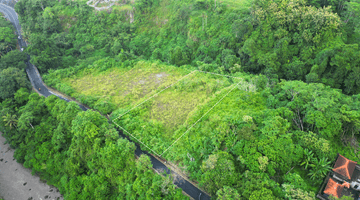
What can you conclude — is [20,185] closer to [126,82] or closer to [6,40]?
[126,82]

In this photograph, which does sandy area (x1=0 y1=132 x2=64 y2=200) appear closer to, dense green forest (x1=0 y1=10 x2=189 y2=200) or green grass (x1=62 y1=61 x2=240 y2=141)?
dense green forest (x1=0 y1=10 x2=189 y2=200)

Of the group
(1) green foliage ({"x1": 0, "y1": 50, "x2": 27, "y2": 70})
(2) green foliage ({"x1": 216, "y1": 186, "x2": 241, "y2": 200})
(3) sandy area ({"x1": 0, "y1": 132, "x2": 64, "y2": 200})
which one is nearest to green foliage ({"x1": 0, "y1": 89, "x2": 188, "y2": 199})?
(3) sandy area ({"x1": 0, "y1": 132, "x2": 64, "y2": 200})

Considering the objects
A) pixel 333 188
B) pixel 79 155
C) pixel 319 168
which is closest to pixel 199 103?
pixel 319 168

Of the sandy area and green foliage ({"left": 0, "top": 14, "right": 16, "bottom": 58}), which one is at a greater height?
green foliage ({"left": 0, "top": 14, "right": 16, "bottom": 58})

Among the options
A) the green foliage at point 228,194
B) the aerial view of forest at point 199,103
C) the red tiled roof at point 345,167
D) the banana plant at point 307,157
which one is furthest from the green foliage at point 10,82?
the red tiled roof at point 345,167

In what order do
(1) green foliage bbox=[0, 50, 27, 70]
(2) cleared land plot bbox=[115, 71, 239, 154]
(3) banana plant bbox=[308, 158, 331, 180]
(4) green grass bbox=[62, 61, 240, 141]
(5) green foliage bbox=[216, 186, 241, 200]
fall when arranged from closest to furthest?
(5) green foliage bbox=[216, 186, 241, 200], (3) banana plant bbox=[308, 158, 331, 180], (2) cleared land plot bbox=[115, 71, 239, 154], (4) green grass bbox=[62, 61, 240, 141], (1) green foliage bbox=[0, 50, 27, 70]

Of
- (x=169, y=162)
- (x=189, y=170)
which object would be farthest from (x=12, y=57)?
(x=189, y=170)
